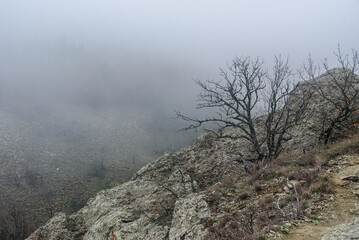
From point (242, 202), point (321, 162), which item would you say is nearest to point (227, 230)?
point (242, 202)

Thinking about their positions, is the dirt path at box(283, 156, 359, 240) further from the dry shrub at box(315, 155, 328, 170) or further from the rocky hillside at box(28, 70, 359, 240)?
the dry shrub at box(315, 155, 328, 170)

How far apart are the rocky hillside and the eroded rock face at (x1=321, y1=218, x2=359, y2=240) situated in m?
0.02

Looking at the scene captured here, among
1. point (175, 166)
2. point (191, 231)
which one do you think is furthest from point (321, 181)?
point (175, 166)

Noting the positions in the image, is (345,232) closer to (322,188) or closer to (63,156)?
(322,188)

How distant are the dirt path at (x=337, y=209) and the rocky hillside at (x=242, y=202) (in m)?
0.02

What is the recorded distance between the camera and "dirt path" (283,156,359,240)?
4260 mm

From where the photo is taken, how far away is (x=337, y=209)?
495cm

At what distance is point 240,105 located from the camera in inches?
522

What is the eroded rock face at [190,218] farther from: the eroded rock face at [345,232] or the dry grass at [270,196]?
the eroded rock face at [345,232]

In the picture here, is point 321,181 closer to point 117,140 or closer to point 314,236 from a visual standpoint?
point 314,236

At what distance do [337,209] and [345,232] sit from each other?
1.48 meters

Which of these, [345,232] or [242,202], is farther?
[242,202]

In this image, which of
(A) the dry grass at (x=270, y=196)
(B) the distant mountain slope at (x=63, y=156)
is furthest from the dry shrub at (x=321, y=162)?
(B) the distant mountain slope at (x=63, y=156)

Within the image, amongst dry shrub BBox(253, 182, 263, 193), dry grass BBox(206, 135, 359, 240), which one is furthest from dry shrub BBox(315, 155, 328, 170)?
dry shrub BBox(253, 182, 263, 193)
